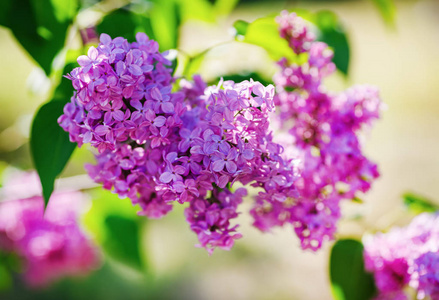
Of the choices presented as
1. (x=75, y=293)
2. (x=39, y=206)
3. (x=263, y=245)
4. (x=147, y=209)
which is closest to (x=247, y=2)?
(x=263, y=245)

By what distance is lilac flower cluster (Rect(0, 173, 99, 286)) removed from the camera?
146 centimetres

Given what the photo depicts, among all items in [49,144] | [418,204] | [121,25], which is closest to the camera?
[49,144]

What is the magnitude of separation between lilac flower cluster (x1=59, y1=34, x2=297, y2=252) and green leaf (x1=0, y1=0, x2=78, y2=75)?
7.5 inches

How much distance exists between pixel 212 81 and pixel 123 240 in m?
0.45

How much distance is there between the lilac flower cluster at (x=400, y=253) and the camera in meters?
0.85

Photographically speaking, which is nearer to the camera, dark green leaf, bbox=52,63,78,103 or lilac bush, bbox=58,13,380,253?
lilac bush, bbox=58,13,380,253

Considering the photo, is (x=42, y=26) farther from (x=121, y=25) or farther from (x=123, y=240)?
(x=123, y=240)

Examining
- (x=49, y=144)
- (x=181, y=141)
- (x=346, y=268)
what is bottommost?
(x=346, y=268)

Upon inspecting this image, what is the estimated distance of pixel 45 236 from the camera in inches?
58.1

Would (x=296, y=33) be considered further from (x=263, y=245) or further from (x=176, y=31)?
(x=263, y=245)

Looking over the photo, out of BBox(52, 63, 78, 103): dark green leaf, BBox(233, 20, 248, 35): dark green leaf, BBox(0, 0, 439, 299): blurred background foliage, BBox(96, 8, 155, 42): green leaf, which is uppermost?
BBox(233, 20, 248, 35): dark green leaf

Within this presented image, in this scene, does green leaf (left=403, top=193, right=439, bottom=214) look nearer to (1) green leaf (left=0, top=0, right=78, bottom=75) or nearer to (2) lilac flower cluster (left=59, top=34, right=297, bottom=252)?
(2) lilac flower cluster (left=59, top=34, right=297, bottom=252)

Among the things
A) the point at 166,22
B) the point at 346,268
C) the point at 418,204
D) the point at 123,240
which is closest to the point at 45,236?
the point at 123,240

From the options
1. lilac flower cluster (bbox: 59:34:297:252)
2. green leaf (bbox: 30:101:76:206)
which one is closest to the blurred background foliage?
green leaf (bbox: 30:101:76:206)
